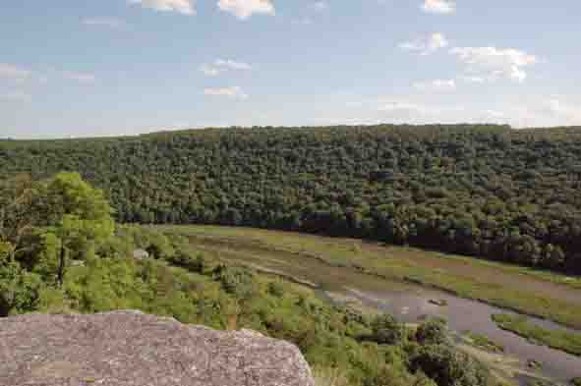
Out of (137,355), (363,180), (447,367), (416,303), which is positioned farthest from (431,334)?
(363,180)

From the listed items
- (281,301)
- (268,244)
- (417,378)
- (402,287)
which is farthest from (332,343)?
(268,244)

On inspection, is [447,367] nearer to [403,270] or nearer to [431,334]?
[431,334]

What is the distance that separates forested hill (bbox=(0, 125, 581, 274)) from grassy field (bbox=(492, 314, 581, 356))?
22773mm

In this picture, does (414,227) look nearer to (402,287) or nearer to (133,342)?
(402,287)

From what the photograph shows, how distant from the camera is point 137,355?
436 inches

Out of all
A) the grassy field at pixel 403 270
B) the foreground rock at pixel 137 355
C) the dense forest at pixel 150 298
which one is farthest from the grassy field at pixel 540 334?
the foreground rock at pixel 137 355

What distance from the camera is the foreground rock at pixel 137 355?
10148 mm

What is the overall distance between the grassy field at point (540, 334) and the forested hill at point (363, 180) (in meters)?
22.8

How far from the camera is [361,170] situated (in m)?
121

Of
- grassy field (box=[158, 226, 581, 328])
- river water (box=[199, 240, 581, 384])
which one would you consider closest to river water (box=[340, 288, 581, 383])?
river water (box=[199, 240, 581, 384])

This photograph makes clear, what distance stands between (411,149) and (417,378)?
94.0 m

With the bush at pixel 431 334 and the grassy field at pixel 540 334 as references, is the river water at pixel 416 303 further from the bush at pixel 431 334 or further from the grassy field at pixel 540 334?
the bush at pixel 431 334

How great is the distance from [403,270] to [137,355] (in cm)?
6237

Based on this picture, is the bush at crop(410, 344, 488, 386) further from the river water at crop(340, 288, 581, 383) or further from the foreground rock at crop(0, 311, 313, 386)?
the foreground rock at crop(0, 311, 313, 386)
